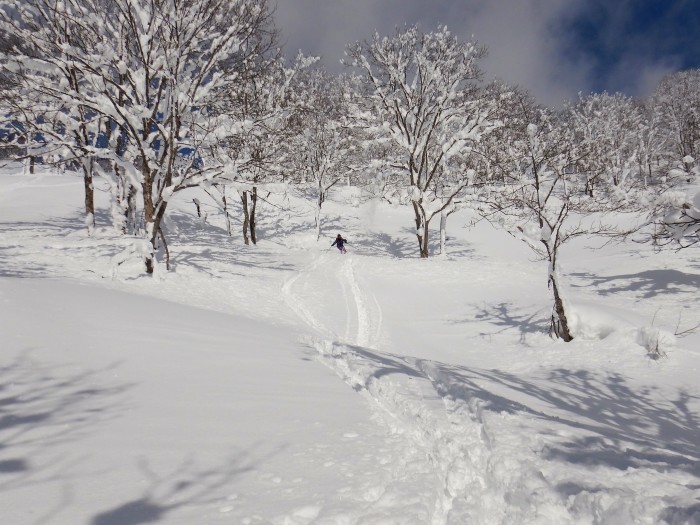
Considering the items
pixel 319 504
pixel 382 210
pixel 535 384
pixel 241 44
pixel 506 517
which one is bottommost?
pixel 535 384

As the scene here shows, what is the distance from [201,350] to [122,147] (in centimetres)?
1450

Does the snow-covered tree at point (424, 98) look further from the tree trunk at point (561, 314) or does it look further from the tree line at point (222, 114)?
the tree trunk at point (561, 314)

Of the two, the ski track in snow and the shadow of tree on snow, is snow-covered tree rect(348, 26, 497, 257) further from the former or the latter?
the ski track in snow

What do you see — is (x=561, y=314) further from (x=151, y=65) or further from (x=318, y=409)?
(x=151, y=65)

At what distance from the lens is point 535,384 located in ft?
23.5

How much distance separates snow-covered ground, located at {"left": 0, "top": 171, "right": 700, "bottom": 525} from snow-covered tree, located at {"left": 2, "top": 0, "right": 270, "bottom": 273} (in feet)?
10.1

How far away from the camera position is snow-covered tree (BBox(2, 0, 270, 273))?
9312 mm

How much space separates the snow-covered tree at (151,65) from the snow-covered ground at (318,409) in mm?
3066

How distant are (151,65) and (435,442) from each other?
435 inches

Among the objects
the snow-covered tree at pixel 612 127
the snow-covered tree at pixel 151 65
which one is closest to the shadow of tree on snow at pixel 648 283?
the snow-covered tree at pixel 151 65

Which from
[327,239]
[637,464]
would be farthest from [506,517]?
[327,239]

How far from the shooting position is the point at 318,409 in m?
4.11

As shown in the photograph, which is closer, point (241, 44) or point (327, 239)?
point (241, 44)

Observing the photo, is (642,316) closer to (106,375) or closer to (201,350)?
(201,350)
